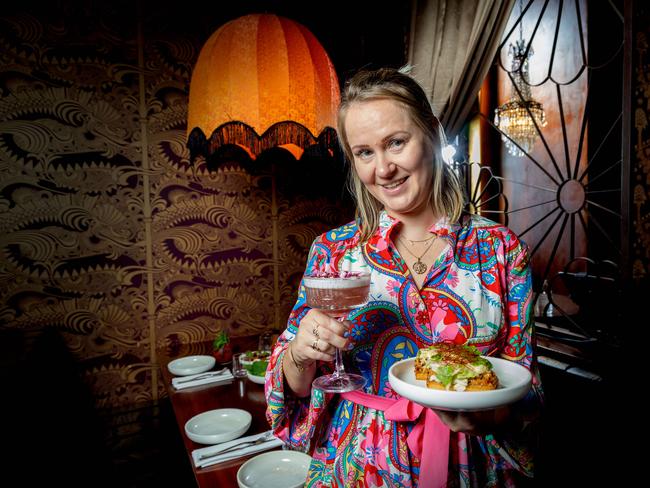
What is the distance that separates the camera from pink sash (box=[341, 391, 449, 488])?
100 cm

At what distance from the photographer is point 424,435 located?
3.43 ft

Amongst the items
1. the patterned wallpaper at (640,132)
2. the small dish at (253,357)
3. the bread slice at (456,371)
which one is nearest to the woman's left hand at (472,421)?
the bread slice at (456,371)

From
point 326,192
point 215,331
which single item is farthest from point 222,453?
point 326,192

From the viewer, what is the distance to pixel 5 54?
2.80 metres

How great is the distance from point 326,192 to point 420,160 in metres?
2.70

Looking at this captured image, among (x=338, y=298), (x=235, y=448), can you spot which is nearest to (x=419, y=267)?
(x=338, y=298)

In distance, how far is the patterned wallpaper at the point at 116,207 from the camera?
9.44ft

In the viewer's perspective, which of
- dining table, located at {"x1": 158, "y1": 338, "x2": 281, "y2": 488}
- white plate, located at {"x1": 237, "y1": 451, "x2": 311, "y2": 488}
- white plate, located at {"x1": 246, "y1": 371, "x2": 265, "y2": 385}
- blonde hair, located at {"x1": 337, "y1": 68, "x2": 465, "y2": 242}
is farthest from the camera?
white plate, located at {"x1": 246, "y1": 371, "x2": 265, "y2": 385}

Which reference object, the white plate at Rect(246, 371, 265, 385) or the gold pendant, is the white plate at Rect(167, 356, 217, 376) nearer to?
the white plate at Rect(246, 371, 265, 385)

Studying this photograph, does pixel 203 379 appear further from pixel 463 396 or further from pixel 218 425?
pixel 463 396

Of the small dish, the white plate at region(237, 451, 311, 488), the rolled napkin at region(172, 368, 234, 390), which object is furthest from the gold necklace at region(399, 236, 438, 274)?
the rolled napkin at region(172, 368, 234, 390)

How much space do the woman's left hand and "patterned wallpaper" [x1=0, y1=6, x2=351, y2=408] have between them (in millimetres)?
1940

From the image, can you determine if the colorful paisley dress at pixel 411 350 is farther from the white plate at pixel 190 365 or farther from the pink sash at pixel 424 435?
the white plate at pixel 190 365

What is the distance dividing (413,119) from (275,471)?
3.96 ft
